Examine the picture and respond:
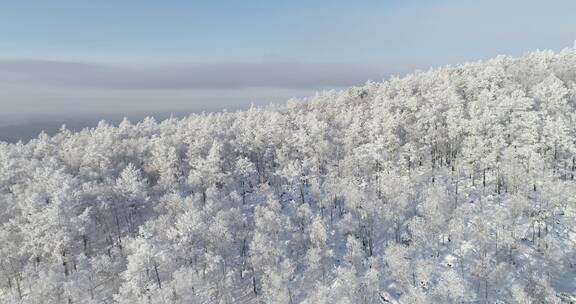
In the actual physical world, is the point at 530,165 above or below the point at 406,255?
above

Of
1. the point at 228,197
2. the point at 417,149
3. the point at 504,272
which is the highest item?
the point at 417,149

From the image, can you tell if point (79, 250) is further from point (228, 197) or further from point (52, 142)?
point (52, 142)

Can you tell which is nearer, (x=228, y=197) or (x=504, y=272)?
(x=504, y=272)

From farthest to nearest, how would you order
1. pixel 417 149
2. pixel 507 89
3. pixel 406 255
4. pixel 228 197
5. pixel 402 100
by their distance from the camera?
1. pixel 402 100
2. pixel 507 89
3. pixel 417 149
4. pixel 228 197
5. pixel 406 255

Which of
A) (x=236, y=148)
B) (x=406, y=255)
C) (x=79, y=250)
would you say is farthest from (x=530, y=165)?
(x=79, y=250)

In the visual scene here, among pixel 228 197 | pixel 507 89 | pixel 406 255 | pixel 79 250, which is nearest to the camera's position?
pixel 406 255

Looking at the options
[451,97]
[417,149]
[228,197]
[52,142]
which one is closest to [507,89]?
[451,97]
